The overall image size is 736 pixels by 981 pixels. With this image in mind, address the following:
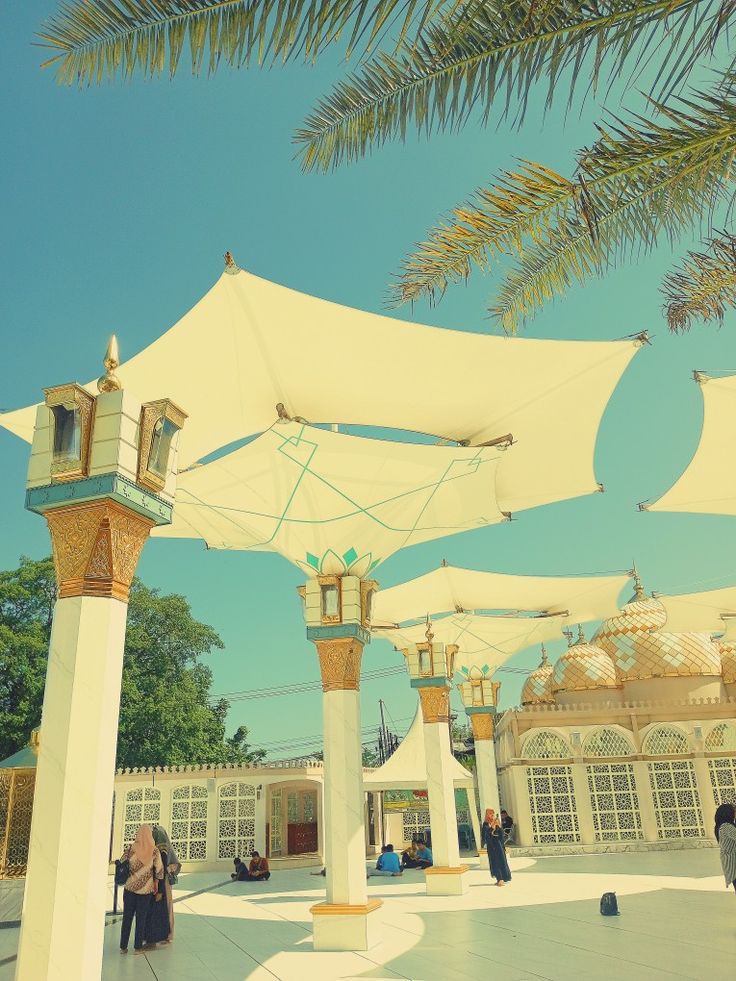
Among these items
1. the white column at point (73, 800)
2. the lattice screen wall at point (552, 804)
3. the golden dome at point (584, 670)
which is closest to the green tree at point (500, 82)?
the white column at point (73, 800)

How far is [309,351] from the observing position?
274 inches

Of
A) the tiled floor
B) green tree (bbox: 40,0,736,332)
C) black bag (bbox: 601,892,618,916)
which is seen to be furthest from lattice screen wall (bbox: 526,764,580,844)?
green tree (bbox: 40,0,736,332)

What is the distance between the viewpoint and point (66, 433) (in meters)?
4.39

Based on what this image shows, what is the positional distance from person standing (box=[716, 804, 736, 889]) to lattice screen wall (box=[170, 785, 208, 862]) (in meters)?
12.6

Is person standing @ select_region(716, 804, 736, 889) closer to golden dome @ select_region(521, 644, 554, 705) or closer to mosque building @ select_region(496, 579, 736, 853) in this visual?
mosque building @ select_region(496, 579, 736, 853)

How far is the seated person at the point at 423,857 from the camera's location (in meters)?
14.6

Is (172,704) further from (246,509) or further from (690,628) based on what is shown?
(246,509)

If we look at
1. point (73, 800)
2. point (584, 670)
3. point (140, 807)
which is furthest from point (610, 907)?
point (584, 670)

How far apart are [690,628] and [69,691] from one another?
1736 centimetres

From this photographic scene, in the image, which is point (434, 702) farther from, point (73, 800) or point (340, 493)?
point (73, 800)

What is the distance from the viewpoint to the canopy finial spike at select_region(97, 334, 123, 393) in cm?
448

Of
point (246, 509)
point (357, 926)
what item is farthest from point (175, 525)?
point (357, 926)

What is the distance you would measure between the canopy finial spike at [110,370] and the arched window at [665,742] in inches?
649

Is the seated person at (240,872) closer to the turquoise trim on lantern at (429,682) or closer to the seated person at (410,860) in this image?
the seated person at (410,860)
